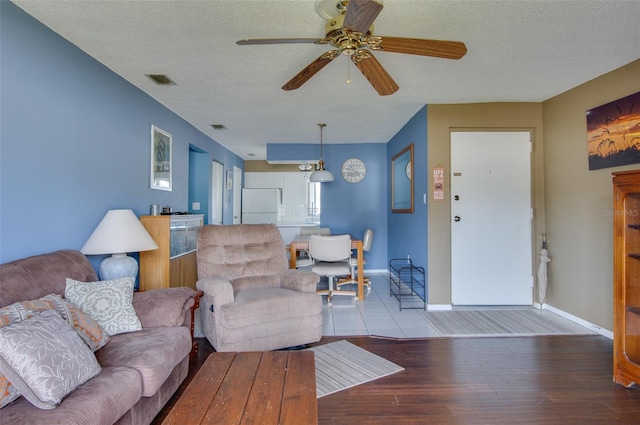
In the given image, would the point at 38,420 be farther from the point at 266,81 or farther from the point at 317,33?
the point at 266,81

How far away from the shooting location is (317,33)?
2.17m

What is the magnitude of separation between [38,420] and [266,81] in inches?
109

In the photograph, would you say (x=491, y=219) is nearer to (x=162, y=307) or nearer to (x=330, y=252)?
(x=330, y=252)

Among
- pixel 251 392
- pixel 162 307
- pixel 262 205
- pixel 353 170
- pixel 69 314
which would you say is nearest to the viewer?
pixel 251 392

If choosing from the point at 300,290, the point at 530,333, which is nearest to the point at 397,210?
the point at 530,333

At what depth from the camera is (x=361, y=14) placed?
145 centimetres

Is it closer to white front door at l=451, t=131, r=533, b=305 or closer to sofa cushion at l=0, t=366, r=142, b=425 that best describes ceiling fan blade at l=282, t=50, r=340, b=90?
sofa cushion at l=0, t=366, r=142, b=425

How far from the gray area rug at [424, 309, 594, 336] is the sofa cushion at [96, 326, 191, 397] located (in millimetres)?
2268

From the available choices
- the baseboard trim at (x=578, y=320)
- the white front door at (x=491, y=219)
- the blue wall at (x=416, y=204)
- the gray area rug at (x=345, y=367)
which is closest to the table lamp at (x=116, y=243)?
the gray area rug at (x=345, y=367)

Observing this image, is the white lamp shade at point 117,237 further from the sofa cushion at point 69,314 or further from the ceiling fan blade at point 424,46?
the ceiling fan blade at point 424,46

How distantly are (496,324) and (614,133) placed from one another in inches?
78.7

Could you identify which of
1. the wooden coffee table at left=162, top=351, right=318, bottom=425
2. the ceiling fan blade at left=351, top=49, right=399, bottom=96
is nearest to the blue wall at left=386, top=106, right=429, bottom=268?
the ceiling fan blade at left=351, top=49, right=399, bottom=96

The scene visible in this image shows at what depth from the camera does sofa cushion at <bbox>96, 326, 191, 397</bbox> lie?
1.49 m

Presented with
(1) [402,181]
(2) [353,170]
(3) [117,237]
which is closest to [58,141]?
(3) [117,237]
